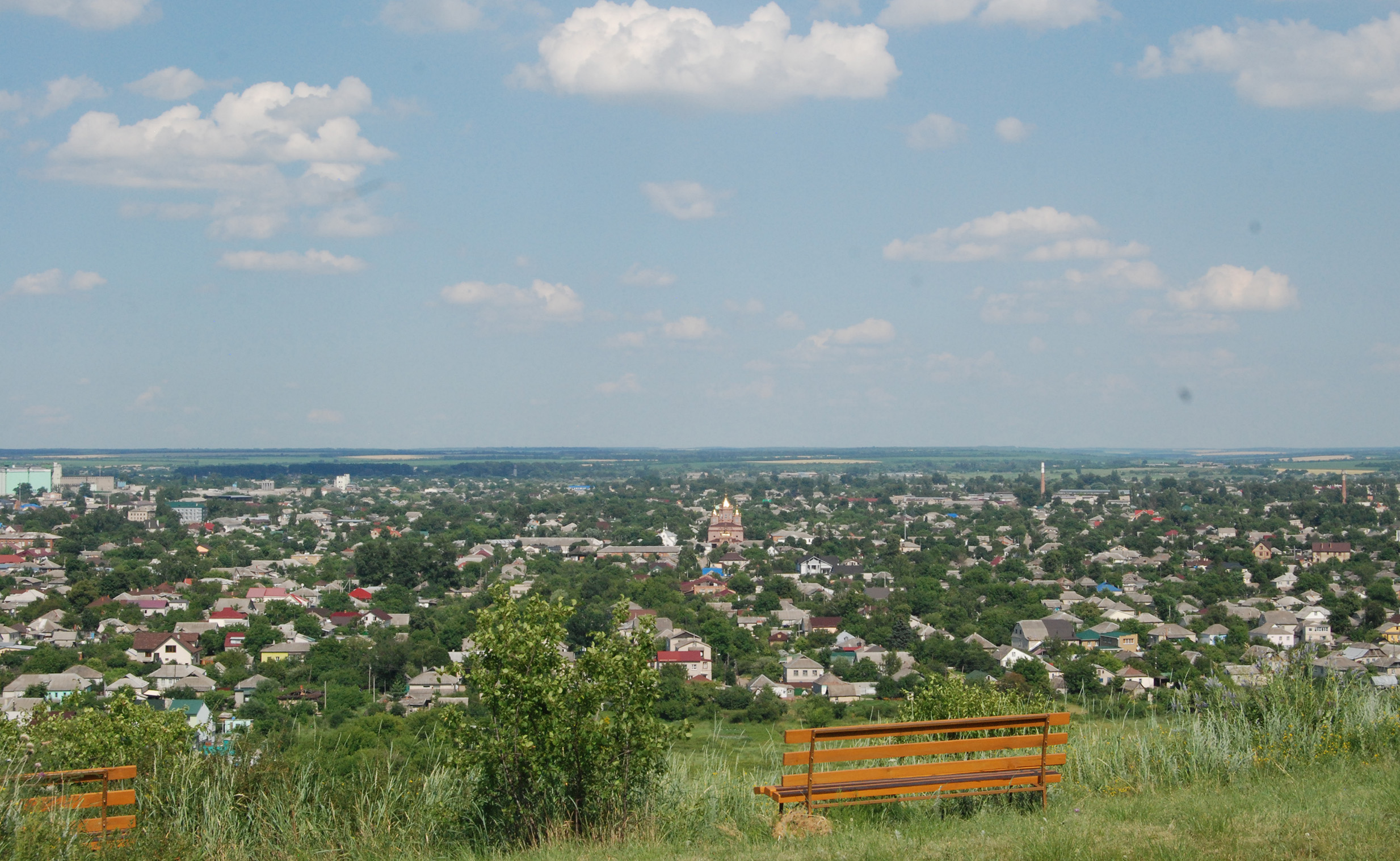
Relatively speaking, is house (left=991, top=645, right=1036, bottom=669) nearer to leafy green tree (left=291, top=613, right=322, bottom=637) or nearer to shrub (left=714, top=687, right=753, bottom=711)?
shrub (left=714, top=687, right=753, bottom=711)

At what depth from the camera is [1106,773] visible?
7.52 metres

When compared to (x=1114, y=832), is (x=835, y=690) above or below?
below

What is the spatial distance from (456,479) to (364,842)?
15782 centimetres

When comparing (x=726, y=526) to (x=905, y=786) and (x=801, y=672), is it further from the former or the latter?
(x=905, y=786)

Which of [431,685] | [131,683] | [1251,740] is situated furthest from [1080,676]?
[131,683]

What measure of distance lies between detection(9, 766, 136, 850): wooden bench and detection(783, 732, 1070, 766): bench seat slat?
3581mm

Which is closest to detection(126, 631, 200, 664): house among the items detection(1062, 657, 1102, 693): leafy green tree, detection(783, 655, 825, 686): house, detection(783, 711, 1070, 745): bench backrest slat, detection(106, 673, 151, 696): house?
detection(106, 673, 151, 696): house

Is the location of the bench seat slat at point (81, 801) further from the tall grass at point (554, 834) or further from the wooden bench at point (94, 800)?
the tall grass at point (554, 834)

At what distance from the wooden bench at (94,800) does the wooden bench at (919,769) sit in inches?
138

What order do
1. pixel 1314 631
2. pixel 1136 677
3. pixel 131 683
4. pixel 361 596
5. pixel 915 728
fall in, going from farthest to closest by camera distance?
pixel 361 596 < pixel 1314 631 < pixel 1136 677 < pixel 131 683 < pixel 915 728

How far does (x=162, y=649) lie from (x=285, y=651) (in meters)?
3.42

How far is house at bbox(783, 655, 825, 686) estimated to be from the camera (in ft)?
103

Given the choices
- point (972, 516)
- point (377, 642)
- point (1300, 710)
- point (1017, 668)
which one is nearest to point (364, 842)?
point (1300, 710)

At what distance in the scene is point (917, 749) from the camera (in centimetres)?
615
